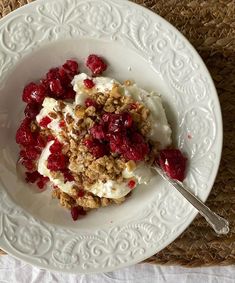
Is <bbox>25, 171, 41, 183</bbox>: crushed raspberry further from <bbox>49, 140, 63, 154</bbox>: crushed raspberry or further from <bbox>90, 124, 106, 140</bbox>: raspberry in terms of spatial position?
<bbox>90, 124, 106, 140</bbox>: raspberry

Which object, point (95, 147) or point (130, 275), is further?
point (130, 275)

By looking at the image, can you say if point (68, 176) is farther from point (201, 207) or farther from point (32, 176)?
point (201, 207)

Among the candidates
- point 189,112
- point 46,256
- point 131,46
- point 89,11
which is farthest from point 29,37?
point 46,256

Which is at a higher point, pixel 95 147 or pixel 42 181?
pixel 95 147

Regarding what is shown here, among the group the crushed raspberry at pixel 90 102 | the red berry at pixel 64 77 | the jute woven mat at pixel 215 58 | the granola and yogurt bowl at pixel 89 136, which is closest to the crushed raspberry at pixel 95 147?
the granola and yogurt bowl at pixel 89 136

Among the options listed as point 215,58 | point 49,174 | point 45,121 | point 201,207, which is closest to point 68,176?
point 49,174

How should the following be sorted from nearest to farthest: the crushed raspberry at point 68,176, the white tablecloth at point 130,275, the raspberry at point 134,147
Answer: the raspberry at point 134,147 < the crushed raspberry at point 68,176 < the white tablecloth at point 130,275

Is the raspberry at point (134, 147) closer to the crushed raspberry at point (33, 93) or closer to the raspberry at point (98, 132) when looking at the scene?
the raspberry at point (98, 132)

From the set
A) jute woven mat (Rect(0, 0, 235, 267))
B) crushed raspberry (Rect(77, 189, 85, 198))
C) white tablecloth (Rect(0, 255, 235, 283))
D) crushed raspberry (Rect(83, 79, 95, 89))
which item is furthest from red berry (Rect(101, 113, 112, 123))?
white tablecloth (Rect(0, 255, 235, 283))
